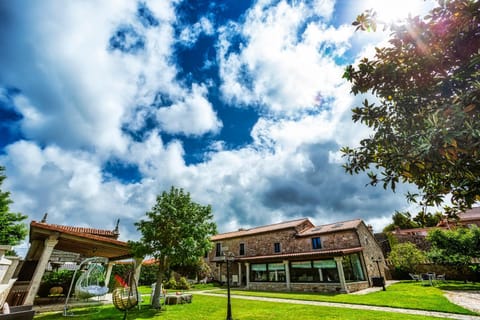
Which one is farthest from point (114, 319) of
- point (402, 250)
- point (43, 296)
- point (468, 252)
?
point (402, 250)

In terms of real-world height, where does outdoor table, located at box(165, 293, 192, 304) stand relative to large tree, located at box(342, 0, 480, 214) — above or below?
below

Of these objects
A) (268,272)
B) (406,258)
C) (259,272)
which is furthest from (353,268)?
(406,258)

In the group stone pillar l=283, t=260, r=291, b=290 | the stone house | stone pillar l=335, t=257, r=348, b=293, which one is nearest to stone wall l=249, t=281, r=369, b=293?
the stone house

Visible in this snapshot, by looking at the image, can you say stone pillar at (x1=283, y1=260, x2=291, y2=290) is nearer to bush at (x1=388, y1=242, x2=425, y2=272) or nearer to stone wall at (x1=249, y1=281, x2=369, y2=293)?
stone wall at (x1=249, y1=281, x2=369, y2=293)

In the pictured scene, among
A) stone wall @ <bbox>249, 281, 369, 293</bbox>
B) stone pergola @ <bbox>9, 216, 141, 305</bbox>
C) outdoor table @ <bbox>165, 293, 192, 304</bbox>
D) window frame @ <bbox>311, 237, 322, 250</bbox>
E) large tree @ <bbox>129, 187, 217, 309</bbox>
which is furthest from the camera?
window frame @ <bbox>311, 237, 322, 250</bbox>

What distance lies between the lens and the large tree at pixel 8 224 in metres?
20.0

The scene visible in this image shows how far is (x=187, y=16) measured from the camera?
9023mm

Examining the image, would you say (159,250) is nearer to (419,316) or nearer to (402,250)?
(419,316)

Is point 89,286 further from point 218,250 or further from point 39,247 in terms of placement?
point 218,250

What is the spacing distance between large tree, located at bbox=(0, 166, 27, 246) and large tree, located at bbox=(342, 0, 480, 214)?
95.2ft

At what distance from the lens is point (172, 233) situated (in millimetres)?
11211

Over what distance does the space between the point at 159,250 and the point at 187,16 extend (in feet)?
35.7

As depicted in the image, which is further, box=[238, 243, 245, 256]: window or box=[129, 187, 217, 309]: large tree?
box=[238, 243, 245, 256]: window

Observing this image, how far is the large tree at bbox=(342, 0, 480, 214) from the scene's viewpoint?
2904 millimetres
